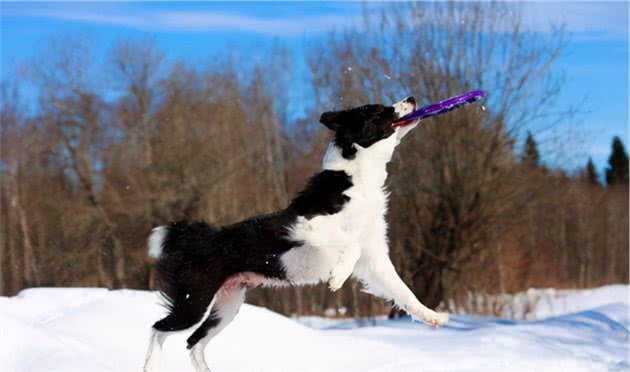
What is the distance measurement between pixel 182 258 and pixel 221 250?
0.34 metres

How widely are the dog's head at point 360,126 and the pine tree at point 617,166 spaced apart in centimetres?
3645

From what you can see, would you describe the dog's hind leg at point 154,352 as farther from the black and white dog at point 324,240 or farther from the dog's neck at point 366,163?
the dog's neck at point 366,163

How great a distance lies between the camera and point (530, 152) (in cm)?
1519

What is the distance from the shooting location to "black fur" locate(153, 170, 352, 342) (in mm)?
4906

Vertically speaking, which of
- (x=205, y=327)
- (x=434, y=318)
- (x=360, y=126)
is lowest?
(x=205, y=327)

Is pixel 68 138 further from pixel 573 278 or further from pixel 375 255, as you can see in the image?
pixel 573 278

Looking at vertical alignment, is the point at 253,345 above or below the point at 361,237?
below

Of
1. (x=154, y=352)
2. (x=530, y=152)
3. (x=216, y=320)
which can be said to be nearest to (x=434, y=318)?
(x=216, y=320)

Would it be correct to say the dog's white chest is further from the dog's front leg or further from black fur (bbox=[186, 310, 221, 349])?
black fur (bbox=[186, 310, 221, 349])

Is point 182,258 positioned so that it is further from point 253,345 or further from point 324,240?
point 253,345

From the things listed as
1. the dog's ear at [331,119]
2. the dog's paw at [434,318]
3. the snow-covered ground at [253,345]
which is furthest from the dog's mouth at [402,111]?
the snow-covered ground at [253,345]

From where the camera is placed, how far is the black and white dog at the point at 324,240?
4785mm

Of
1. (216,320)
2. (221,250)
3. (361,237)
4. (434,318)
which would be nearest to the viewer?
(434,318)

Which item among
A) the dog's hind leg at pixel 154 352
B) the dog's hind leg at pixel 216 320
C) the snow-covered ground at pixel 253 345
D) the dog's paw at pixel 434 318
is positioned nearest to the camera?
the dog's paw at pixel 434 318
